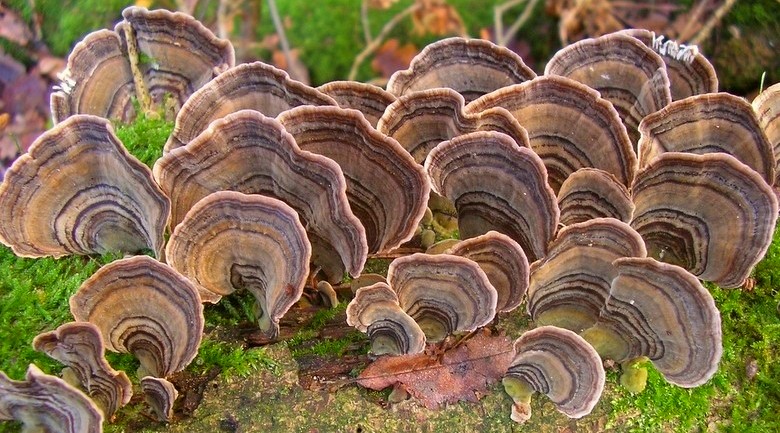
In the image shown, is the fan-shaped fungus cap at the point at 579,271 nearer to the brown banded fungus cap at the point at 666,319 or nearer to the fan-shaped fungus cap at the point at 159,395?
the brown banded fungus cap at the point at 666,319

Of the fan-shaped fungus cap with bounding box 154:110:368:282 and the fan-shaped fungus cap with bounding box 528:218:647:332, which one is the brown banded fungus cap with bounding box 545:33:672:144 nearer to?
the fan-shaped fungus cap with bounding box 528:218:647:332

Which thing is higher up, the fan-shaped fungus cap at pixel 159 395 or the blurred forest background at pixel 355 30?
the blurred forest background at pixel 355 30

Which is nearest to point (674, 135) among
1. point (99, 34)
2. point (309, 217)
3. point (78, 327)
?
point (309, 217)

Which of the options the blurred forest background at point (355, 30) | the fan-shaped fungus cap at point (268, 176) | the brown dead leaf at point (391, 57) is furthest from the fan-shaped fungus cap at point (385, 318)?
the brown dead leaf at point (391, 57)

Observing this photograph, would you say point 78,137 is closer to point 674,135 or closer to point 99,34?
point 99,34

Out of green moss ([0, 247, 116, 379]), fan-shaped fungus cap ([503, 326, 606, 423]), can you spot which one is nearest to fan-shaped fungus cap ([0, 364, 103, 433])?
green moss ([0, 247, 116, 379])

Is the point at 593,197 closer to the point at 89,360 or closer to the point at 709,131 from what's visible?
the point at 709,131

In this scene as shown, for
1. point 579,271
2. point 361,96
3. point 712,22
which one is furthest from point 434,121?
point 712,22
